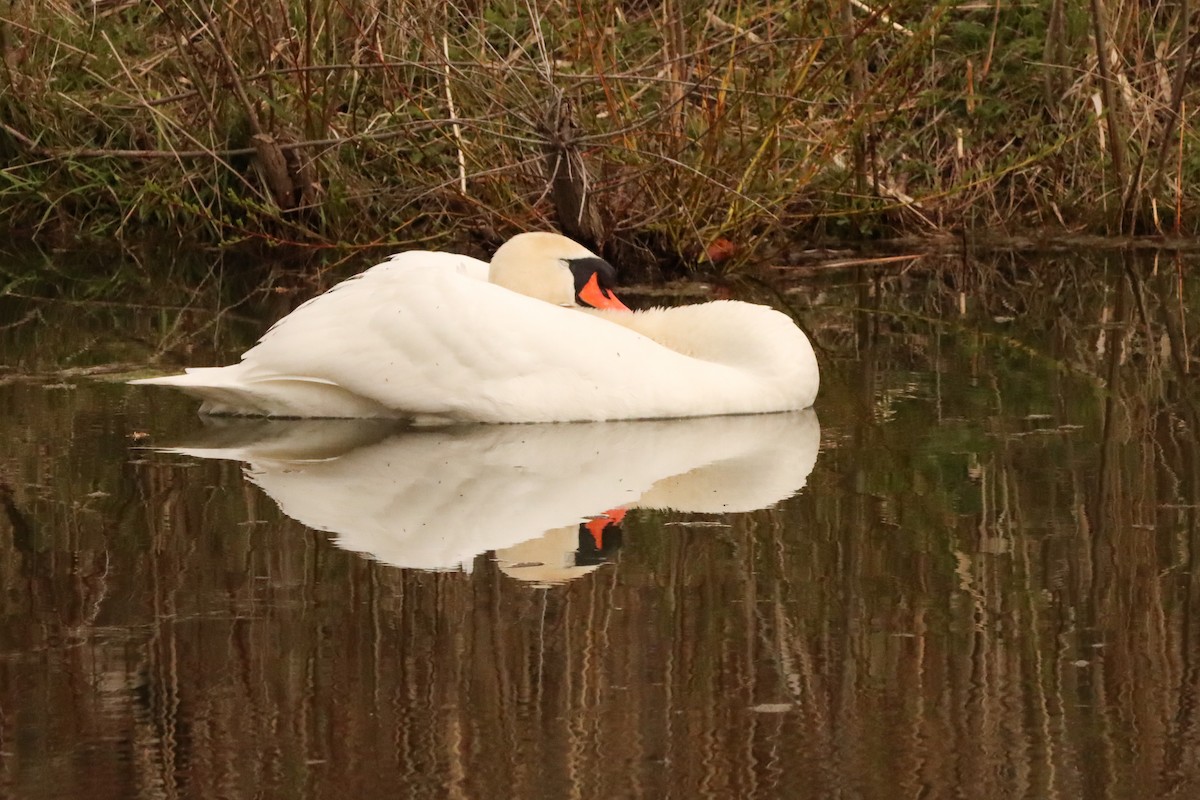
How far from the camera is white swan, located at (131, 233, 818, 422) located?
6598mm

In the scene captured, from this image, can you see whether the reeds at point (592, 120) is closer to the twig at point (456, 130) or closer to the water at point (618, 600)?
the twig at point (456, 130)

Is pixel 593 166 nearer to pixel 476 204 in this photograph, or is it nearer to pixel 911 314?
pixel 476 204

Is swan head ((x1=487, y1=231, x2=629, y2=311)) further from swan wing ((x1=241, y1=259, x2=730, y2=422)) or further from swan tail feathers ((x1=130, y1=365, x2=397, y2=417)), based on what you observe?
swan tail feathers ((x1=130, y1=365, x2=397, y2=417))

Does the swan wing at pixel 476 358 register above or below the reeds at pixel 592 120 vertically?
below

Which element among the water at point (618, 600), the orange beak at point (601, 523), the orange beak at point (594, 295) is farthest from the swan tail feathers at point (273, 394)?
the orange beak at point (601, 523)

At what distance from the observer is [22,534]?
5.20 metres

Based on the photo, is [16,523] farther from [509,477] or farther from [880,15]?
[880,15]

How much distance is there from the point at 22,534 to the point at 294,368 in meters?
1.66

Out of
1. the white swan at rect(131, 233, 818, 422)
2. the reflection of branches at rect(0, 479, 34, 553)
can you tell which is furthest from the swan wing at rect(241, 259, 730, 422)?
the reflection of branches at rect(0, 479, 34, 553)

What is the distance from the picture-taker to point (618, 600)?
4.38m

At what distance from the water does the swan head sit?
0.65 meters

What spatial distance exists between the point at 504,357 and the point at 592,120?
15.2ft

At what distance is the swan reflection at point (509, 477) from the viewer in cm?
498

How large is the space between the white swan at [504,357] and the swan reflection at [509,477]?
0.25ft
